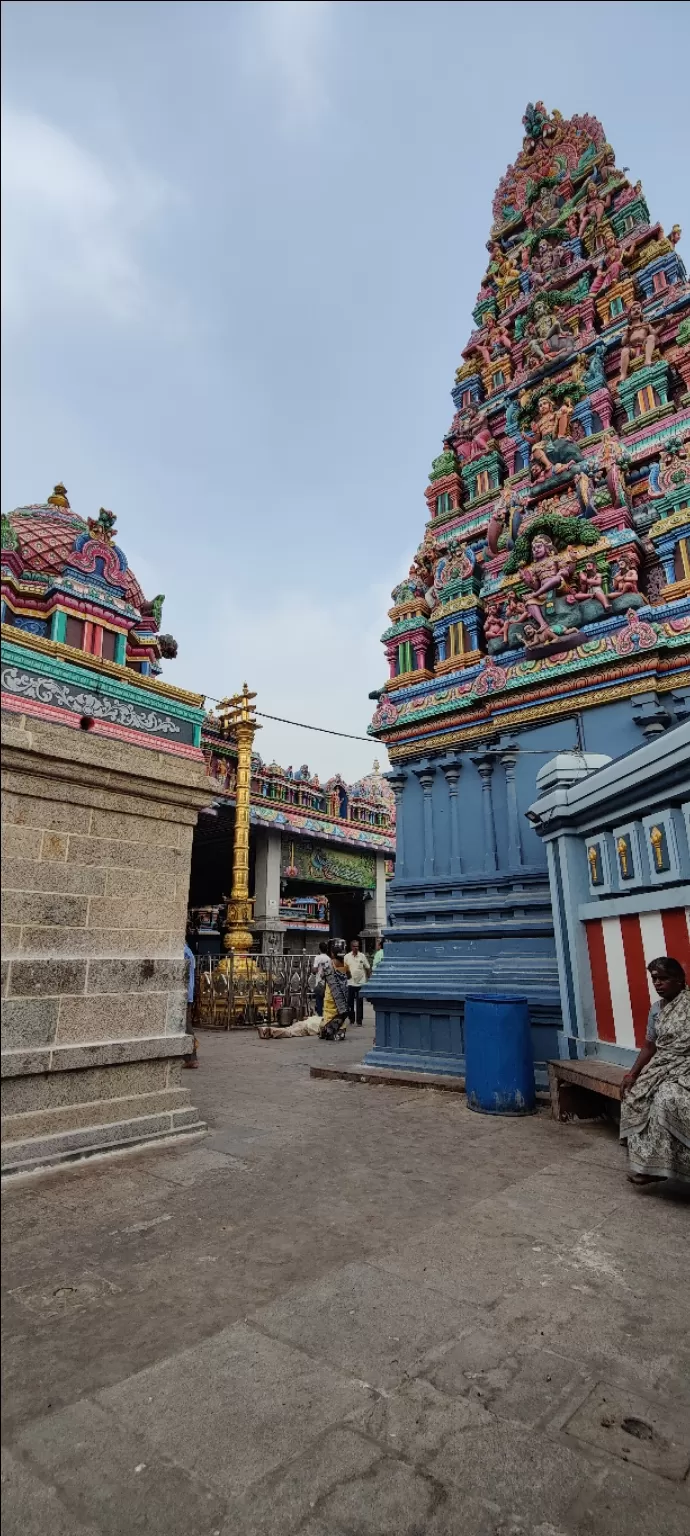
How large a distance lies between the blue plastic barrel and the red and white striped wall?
0.72 metres

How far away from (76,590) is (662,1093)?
1437cm

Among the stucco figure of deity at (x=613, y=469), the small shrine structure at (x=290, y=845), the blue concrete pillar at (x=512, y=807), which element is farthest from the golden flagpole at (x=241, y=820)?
the stucco figure of deity at (x=613, y=469)

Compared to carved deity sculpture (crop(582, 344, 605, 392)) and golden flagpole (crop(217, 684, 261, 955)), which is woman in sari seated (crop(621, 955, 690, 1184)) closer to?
carved deity sculpture (crop(582, 344, 605, 392))

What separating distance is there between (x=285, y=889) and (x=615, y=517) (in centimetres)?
2169

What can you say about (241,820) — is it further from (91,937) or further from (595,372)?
(91,937)

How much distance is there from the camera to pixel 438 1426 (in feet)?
6.04

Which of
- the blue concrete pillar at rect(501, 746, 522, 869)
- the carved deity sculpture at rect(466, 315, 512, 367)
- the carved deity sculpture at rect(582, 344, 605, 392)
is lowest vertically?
the blue concrete pillar at rect(501, 746, 522, 869)

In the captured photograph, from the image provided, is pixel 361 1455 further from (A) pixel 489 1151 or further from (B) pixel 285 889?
(B) pixel 285 889

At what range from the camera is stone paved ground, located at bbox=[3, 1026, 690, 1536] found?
157 centimetres

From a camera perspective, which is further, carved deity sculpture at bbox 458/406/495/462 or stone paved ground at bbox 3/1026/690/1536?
carved deity sculpture at bbox 458/406/495/462

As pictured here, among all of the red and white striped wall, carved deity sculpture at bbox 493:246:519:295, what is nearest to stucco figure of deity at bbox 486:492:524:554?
carved deity sculpture at bbox 493:246:519:295

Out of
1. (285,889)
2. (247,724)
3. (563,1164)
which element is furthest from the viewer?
(285,889)

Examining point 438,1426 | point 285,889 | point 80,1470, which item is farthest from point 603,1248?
point 285,889

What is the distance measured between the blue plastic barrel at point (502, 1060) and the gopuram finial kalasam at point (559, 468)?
4617 millimetres
